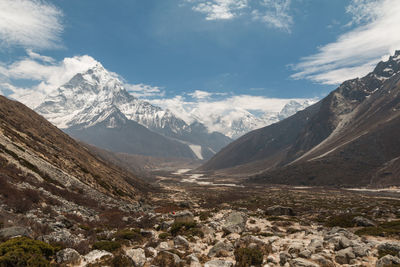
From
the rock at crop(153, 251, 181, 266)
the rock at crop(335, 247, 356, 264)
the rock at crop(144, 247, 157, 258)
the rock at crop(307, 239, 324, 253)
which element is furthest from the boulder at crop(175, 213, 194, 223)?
the rock at crop(335, 247, 356, 264)

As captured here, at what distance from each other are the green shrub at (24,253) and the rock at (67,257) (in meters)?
0.52

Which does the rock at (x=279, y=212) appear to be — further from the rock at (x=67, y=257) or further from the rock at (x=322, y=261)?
the rock at (x=67, y=257)

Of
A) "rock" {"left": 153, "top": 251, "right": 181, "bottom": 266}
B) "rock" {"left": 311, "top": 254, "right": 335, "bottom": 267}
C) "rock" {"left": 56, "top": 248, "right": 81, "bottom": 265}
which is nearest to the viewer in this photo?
"rock" {"left": 56, "top": 248, "right": 81, "bottom": 265}

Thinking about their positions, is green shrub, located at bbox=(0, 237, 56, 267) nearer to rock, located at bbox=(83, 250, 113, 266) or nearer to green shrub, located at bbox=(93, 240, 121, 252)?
rock, located at bbox=(83, 250, 113, 266)

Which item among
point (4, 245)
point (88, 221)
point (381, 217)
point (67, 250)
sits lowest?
point (381, 217)

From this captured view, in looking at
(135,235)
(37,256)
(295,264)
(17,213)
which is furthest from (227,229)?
(17,213)

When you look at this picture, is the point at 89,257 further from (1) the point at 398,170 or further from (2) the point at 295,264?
(1) the point at 398,170

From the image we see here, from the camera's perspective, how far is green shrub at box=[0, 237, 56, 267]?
1099 centimetres

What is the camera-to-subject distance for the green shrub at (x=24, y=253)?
11.0m

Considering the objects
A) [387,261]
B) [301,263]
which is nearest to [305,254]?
[301,263]

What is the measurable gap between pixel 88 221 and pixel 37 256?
1561 cm

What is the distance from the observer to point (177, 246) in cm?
1897

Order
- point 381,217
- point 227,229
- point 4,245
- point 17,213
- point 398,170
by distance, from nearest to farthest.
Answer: point 4,245
point 17,213
point 227,229
point 381,217
point 398,170

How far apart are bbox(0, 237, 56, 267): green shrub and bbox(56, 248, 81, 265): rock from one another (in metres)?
0.52
